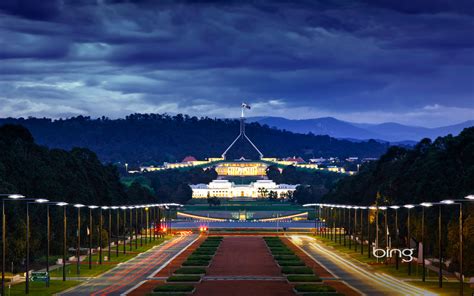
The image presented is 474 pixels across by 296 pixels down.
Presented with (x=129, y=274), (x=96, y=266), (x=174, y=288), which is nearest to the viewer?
(x=174, y=288)

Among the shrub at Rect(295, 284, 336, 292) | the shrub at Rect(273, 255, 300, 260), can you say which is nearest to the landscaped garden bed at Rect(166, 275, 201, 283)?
the shrub at Rect(295, 284, 336, 292)

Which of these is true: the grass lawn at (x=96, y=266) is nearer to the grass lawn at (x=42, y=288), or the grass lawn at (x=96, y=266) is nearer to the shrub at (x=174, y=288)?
the grass lawn at (x=42, y=288)

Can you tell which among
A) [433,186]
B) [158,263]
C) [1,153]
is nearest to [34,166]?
[1,153]

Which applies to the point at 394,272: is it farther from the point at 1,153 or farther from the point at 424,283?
the point at 1,153

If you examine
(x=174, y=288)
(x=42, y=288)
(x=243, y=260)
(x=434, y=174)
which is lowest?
(x=243, y=260)

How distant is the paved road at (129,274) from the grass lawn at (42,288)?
1.01m

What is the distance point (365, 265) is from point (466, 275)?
26.3 metres

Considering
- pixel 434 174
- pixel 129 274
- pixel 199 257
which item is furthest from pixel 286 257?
pixel 129 274

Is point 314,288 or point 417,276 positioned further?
point 417,276

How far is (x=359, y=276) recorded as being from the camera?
318 ft

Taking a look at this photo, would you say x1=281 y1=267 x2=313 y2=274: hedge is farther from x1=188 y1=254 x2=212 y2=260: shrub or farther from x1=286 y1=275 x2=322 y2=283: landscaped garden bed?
x1=188 y1=254 x2=212 y2=260: shrub

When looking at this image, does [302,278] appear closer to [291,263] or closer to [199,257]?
[291,263]

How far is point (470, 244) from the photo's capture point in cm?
8381

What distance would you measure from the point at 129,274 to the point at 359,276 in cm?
1921
